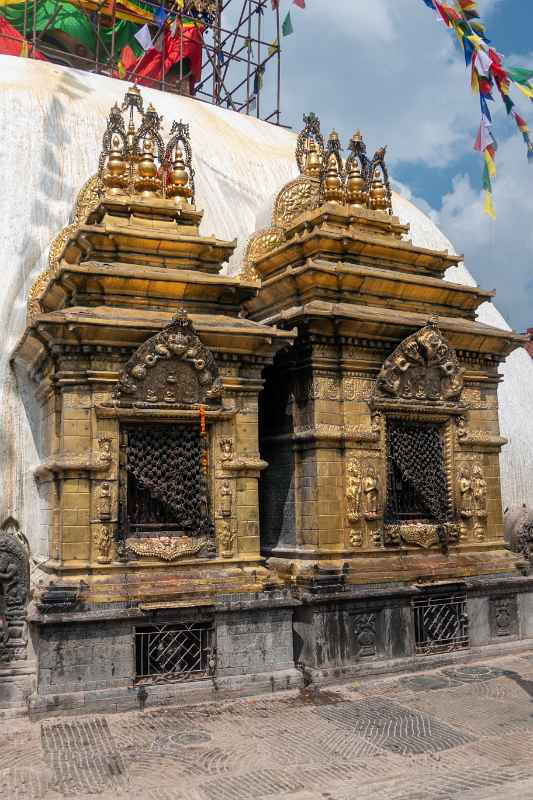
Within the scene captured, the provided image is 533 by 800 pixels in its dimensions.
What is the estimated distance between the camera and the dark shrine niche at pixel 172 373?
Result: 9430 millimetres

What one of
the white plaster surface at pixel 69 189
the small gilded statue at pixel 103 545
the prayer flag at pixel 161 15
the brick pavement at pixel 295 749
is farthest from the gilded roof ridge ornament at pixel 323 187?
the prayer flag at pixel 161 15

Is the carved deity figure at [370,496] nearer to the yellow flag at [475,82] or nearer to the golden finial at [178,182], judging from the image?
the golden finial at [178,182]

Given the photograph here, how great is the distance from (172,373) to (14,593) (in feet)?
10.6

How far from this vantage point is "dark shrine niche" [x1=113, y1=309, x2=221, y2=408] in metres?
9.43

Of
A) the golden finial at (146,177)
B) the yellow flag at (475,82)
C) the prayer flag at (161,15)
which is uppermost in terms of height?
the prayer flag at (161,15)

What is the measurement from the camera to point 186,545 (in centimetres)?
959

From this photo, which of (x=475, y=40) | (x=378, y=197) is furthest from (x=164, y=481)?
(x=475, y=40)

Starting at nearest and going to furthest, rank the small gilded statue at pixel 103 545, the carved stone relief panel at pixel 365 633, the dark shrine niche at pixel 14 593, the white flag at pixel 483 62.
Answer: the dark shrine niche at pixel 14 593 → the small gilded statue at pixel 103 545 → the white flag at pixel 483 62 → the carved stone relief panel at pixel 365 633

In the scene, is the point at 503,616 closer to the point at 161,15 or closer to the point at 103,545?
the point at 103,545

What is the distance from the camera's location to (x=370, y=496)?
10.7m

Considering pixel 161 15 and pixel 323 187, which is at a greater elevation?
pixel 161 15

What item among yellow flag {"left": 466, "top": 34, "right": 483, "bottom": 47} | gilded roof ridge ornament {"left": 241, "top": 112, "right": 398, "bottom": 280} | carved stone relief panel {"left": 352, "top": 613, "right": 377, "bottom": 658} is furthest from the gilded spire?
carved stone relief panel {"left": 352, "top": 613, "right": 377, "bottom": 658}

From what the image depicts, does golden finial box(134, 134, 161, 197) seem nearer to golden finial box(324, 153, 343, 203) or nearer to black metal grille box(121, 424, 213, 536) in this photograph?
golden finial box(324, 153, 343, 203)

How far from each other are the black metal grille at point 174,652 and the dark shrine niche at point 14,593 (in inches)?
53.8
